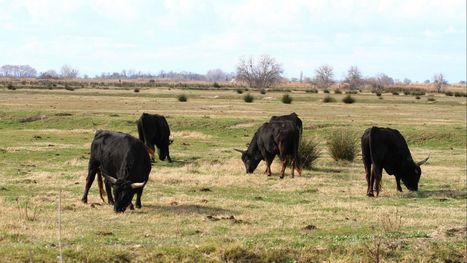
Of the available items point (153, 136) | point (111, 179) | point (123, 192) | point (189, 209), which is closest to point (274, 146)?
point (153, 136)

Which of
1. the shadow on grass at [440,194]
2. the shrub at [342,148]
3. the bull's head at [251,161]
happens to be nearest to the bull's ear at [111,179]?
the shadow on grass at [440,194]

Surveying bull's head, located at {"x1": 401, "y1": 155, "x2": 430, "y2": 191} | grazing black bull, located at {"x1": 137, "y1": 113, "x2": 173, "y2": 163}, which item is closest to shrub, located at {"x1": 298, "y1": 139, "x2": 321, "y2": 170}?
bull's head, located at {"x1": 401, "y1": 155, "x2": 430, "y2": 191}

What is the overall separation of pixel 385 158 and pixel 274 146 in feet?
16.2

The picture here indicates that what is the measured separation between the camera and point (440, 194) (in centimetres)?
1998

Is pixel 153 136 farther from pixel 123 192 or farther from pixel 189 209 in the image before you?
pixel 123 192

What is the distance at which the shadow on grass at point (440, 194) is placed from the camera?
64.2ft

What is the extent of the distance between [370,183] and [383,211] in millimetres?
3002

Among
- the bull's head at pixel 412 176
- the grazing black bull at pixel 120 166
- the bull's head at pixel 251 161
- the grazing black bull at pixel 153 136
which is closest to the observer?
the grazing black bull at pixel 120 166

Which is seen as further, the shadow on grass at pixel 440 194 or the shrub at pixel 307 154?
the shrub at pixel 307 154

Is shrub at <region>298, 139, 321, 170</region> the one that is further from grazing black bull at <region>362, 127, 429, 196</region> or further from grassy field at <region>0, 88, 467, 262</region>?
grazing black bull at <region>362, 127, 429, 196</region>

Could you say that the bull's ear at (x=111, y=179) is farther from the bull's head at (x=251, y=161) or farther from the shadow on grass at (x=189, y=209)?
the bull's head at (x=251, y=161)

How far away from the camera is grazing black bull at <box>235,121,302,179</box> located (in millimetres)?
23531

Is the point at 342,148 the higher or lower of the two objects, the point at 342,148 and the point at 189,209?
the lower

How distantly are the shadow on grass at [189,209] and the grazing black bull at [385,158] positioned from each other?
5.34 m
